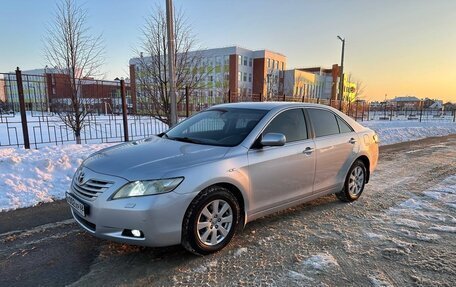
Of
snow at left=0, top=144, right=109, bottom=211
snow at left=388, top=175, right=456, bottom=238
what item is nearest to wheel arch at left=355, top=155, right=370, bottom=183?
snow at left=388, top=175, right=456, bottom=238

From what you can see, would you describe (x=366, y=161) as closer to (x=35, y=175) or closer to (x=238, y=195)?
(x=238, y=195)

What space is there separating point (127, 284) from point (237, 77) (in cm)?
6584

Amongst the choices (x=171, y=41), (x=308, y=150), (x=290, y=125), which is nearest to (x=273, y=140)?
(x=290, y=125)

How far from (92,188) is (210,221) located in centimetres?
123

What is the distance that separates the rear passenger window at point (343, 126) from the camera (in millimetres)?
5097

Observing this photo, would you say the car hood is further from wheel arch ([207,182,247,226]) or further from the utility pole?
the utility pole

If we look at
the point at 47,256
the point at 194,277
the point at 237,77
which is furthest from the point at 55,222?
the point at 237,77

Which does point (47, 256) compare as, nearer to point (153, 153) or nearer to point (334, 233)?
point (153, 153)

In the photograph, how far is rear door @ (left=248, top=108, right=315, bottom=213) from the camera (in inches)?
146

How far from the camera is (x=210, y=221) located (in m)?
3.31

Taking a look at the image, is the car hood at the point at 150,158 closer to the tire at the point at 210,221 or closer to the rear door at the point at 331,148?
the tire at the point at 210,221

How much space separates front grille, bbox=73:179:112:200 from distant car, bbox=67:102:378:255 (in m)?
0.01

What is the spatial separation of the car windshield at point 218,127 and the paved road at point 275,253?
1.21 m

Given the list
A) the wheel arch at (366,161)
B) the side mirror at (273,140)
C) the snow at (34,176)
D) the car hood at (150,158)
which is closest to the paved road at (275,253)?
the snow at (34,176)
